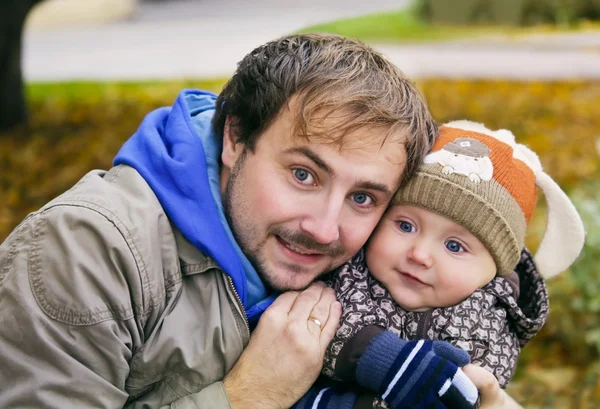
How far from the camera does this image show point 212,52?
11.4 meters

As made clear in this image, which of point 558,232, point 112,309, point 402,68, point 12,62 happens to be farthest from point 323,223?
point 402,68

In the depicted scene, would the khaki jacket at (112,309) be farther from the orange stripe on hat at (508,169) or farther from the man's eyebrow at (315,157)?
the orange stripe on hat at (508,169)

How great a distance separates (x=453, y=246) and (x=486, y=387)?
0.49 metres

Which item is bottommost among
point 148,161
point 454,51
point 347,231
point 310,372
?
point 454,51

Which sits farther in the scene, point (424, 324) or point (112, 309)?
point (424, 324)

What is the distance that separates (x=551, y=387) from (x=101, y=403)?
3.48 metres

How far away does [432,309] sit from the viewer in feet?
8.50

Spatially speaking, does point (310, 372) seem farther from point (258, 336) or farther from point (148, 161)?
point (148, 161)

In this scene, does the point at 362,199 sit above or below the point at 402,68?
above

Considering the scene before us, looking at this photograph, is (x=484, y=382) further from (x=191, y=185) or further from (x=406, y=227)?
(x=191, y=185)

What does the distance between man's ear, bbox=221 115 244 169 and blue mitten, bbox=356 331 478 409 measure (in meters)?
0.81

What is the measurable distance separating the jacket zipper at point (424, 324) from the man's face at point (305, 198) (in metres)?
0.33

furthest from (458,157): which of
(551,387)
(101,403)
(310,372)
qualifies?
(551,387)

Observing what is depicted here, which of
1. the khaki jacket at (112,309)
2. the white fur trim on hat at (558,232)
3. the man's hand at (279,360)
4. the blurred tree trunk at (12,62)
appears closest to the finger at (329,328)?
the man's hand at (279,360)
